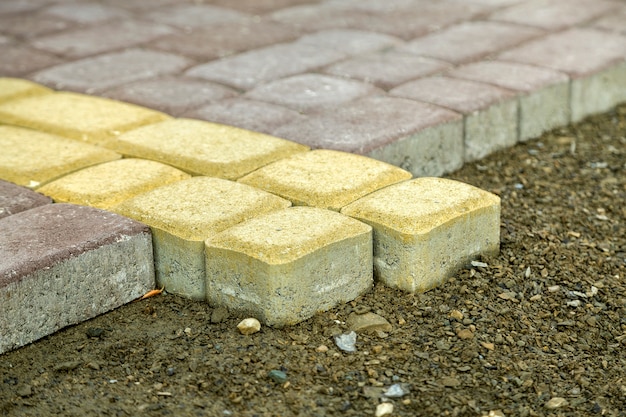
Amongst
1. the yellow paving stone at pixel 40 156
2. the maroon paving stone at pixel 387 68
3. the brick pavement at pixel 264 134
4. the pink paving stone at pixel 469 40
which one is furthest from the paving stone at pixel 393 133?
the pink paving stone at pixel 469 40

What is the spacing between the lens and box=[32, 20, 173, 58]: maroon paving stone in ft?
13.4

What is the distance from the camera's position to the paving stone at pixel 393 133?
2.94 metres

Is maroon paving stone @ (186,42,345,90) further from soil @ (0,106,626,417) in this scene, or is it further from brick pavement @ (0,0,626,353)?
soil @ (0,106,626,417)

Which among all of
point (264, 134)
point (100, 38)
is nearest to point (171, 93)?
point (264, 134)

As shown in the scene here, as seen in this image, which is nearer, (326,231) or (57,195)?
(326,231)

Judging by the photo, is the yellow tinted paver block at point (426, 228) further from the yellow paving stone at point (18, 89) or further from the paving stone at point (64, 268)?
the yellow paving stone at point (18, 89)

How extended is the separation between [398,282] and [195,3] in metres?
3.04

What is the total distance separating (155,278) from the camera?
242cm

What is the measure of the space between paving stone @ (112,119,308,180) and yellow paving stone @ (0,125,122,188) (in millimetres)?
111

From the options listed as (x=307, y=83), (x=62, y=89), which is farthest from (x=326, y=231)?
(x=62, y=89)

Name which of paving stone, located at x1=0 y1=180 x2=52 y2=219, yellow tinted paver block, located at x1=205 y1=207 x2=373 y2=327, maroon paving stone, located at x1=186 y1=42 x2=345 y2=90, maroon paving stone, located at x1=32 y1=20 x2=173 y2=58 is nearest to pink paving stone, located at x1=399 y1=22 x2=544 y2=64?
maroon paving stone, located at x1=186 y1=42 x2=345 y2=90

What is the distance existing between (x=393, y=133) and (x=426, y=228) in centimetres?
73

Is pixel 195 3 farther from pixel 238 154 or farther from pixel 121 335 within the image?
pixel 121 335

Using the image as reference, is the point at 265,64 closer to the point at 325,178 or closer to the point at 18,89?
the point at 18,89
